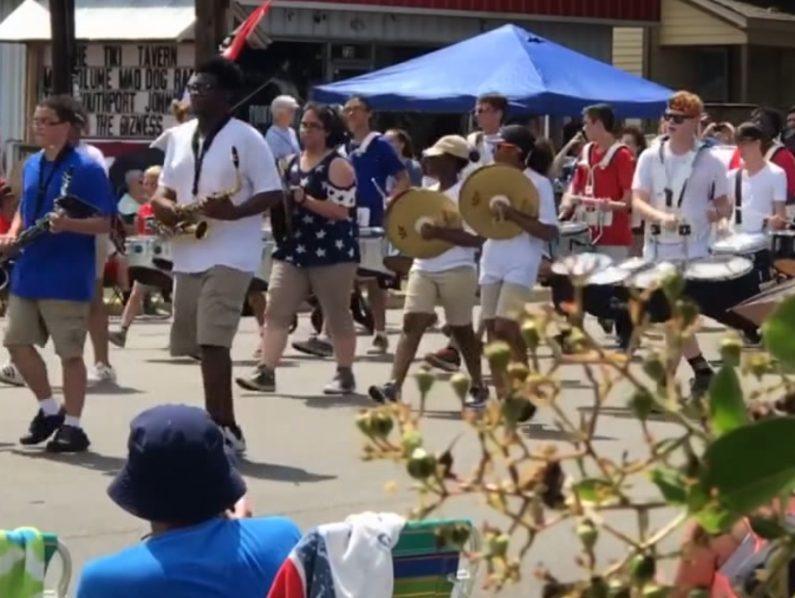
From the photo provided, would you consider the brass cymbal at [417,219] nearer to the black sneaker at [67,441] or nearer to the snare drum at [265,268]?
the black sneaker at [67,441]

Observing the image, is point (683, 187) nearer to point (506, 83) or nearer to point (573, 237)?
point (573, 237)

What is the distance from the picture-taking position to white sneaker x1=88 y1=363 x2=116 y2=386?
12078mm

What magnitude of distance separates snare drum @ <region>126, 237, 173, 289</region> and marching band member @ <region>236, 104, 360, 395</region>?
318 cm

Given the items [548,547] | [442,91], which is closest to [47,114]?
[548,547]

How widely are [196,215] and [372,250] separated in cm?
533

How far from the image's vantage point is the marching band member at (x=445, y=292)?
10863mm

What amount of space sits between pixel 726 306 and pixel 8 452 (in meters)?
4.10

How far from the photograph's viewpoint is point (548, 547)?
289 inches

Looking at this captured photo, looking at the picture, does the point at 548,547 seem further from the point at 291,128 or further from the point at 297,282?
the point at 291,128

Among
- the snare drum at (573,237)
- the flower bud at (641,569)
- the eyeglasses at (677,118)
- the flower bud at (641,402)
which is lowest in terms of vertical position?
the snare drum at (573,237)

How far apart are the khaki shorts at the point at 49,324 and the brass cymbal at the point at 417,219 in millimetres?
2130

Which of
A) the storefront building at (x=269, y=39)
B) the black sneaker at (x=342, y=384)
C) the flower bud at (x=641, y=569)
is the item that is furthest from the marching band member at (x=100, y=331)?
the flower bud at (x=641, y=569)

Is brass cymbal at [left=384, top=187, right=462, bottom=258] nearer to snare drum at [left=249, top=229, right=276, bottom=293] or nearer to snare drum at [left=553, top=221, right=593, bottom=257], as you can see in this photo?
snare drum at [left=249, top=229, right=276, bottom=293]

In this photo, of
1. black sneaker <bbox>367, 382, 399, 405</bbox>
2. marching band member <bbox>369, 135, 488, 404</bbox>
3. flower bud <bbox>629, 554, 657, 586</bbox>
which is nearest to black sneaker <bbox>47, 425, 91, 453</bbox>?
black sneaker <bbox>367, 382, 399, 405</bbox>
